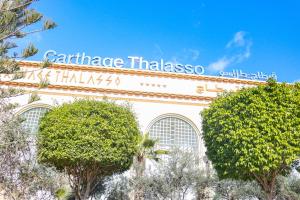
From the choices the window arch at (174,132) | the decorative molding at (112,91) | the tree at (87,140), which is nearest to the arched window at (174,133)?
the window arch at (174,132)

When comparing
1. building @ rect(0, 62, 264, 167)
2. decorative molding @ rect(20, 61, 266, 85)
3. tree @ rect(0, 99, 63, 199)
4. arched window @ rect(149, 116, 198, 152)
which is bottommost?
tree @ rect(0, 99, 63, 199)

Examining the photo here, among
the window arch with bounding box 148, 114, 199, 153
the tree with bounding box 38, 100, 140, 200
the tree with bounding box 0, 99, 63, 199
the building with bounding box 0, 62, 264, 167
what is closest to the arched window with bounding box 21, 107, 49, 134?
the building with bounding box 0, 62, 264, 167

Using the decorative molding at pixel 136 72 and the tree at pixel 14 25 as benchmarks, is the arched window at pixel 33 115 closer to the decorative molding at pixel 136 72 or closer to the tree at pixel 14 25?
the decorative molding at pixel 136 72

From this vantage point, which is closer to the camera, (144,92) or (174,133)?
(174,133)

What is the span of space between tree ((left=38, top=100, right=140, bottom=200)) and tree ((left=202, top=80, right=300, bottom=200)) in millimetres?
4421

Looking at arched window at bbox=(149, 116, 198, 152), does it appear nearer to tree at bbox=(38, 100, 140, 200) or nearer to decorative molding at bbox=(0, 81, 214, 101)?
decorative molding at bbox=(0, 81, 214, 101)

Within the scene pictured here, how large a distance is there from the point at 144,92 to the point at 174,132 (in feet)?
13.5

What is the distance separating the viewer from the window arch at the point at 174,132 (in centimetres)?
2587

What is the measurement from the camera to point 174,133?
26500 millimetres

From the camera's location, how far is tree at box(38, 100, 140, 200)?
1639cm

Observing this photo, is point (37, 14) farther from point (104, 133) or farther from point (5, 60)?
point (104, 133)

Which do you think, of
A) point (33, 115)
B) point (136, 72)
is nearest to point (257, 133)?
point (136, 72)

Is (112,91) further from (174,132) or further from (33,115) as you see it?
(33,115)

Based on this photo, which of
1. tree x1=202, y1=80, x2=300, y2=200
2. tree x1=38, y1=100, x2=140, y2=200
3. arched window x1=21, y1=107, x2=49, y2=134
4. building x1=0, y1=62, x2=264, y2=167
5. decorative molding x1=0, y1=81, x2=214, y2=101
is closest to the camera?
tree x1=202, y1=80, x2=300, y2=200
